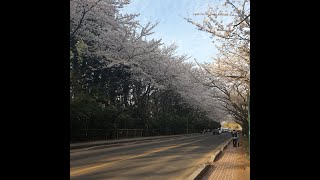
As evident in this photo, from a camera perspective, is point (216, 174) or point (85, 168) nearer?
point (216, 174)
